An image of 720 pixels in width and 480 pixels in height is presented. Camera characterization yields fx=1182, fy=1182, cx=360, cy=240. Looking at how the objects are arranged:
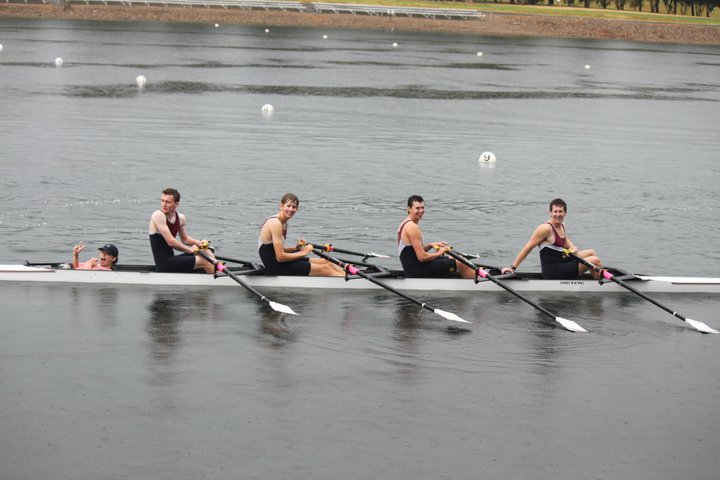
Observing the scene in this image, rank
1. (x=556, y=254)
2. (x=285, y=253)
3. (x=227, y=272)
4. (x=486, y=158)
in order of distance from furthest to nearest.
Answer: (x=486, y=158)
(x=556, y=254)
(x=285, y=253)
(x=227, y=272)

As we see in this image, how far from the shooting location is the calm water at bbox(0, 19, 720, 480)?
45.0ft

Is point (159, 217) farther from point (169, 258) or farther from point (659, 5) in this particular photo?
point (659, 5)

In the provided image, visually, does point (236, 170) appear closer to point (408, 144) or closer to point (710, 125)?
point (408, 144)

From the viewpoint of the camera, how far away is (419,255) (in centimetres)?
2083

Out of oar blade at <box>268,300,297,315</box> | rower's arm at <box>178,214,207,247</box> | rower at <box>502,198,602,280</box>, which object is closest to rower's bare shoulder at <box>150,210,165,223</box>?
rower's arm at <box>178,214,207,247</box>

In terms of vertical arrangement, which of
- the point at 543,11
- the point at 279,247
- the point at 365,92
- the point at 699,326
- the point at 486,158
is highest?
the point at 543,11

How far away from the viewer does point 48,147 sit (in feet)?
128

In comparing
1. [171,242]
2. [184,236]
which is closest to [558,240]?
[184,236]

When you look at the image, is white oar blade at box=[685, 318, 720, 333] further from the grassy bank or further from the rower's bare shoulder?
the grassy bank

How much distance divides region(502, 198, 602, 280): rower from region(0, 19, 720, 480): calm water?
53 cm

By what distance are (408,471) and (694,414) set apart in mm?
4460

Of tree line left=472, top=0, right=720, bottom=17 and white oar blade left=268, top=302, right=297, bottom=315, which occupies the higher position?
tree line left=472, top=0, right=720, bottom=17

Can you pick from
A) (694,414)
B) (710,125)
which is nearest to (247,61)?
(710,125)

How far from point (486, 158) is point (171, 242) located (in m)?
21.4
